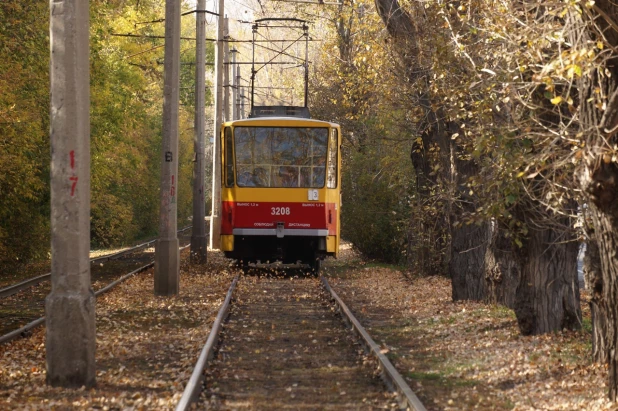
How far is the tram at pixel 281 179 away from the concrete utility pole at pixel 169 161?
4.87 metres

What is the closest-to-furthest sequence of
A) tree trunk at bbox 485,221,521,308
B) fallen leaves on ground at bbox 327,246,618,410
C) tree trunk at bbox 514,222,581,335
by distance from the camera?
1. fallen leaves on ground at bbox 327,246,618,410
2. tree trunk at bbox 514,222,581,335
3. tree trunk at bbox 485,221,521,308

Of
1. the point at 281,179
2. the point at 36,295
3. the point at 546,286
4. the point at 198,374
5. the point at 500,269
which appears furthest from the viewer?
the point at 281,179

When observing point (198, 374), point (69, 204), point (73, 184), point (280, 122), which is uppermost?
point (280, 122)

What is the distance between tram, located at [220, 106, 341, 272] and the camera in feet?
78.2

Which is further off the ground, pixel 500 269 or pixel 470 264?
pixel 500 269

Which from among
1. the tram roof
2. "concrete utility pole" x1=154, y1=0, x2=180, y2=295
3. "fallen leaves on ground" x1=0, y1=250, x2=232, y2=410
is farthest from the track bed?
the tram roof

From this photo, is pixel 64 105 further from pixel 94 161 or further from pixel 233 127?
pixel 94 161

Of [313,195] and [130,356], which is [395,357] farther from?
[313,195]

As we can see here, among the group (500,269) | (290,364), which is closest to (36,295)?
(500,269)

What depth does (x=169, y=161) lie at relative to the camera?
61.0 ft

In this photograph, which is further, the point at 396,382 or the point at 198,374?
the point at 198,374

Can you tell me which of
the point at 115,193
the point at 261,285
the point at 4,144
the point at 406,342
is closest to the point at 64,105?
the point at 406,342

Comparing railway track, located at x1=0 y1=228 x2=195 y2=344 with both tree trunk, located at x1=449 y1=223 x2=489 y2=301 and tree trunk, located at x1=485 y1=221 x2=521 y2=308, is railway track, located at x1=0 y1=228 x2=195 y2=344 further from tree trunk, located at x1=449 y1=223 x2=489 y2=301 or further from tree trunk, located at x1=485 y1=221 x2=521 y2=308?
tree trunk, located at x1=449 y1=223 x2=489 y2=301

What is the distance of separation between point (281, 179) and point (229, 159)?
1.32 meters
